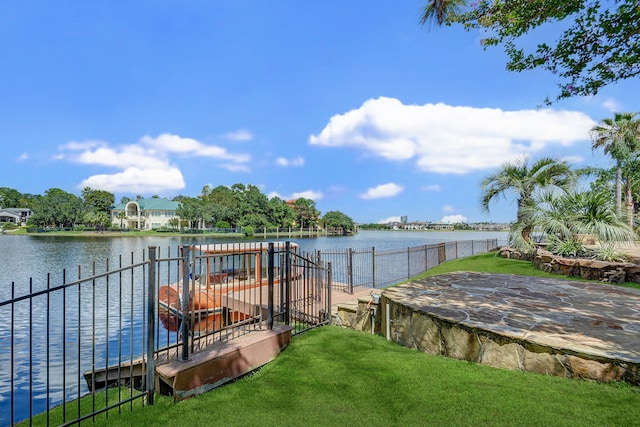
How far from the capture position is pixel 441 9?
9352 mm

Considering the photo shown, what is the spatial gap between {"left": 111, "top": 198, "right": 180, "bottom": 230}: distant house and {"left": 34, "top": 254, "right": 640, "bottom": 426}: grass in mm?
79155

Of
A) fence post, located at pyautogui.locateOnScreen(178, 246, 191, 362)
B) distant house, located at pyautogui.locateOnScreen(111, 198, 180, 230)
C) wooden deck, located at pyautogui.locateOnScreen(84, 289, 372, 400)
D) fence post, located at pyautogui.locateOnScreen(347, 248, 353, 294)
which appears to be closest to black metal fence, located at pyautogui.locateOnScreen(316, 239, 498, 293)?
fence post, located at pyautogui.locateOnScreen(347, 248, 353, 294)

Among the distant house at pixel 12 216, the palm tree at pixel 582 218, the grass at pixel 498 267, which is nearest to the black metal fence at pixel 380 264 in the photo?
the grass at pixel 498 267

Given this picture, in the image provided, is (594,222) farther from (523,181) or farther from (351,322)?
(351,322)

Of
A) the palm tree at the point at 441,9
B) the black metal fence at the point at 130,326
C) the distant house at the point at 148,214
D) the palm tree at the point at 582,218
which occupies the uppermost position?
the palm tree at the point at 441,9

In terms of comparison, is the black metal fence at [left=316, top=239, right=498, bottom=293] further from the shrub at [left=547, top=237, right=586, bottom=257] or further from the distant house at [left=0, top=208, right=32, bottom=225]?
the distant house at [left=0, top=208, right=32, bottom=225]

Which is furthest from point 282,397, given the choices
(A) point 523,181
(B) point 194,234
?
(B) point 194,234

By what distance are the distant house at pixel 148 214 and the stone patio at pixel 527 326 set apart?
258 feet

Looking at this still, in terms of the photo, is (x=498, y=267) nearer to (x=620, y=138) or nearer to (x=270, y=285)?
(x=270, y=285)

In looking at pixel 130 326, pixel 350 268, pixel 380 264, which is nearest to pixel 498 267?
pixel 380 264

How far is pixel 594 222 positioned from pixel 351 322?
9995mm

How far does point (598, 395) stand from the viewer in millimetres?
3133

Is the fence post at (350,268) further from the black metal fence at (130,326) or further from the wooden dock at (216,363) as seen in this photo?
the wooden dock at (216,363)

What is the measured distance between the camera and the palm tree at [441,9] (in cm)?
910
